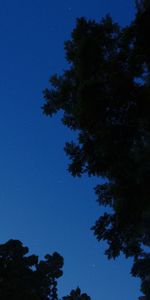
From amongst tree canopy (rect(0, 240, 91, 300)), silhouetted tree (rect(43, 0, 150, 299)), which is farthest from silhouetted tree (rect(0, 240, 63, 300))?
silhouetted tree (rect(43, 0, 150, 299))

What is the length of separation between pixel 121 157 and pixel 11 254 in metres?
12.8

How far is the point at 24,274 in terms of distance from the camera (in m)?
24.3

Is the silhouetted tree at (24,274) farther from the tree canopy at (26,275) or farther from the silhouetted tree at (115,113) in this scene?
the silhouetted tree at (115,113)

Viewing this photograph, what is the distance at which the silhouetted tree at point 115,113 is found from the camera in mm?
13953

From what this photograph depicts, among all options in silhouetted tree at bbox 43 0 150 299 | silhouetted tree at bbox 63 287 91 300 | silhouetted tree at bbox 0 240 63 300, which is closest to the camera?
silhouetted tree at bbox 43 0 150 299

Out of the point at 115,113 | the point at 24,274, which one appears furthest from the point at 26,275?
the point at 115,113

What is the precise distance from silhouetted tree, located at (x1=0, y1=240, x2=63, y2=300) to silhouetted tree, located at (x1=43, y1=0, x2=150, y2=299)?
9095 millimetres

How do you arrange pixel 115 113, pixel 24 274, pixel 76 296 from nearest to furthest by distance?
pixel 115 113
pixel 24 274
pixel 76 296

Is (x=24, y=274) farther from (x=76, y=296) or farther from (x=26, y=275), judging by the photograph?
(x=76, y=296)

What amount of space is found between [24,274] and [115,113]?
13592 mm

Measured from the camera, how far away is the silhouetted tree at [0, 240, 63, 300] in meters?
22.9

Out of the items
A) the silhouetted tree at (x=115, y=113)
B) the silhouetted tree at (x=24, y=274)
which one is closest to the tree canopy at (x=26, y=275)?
the silhouetted tree at (x=24, y=274)

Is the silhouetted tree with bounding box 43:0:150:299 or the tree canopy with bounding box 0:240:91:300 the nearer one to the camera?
the silhouetted tree with bounding box 43:0:150:299

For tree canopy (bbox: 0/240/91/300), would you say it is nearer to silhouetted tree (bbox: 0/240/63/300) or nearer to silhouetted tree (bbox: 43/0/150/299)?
silhouetted tree (bbox: 0/240/63/300)
